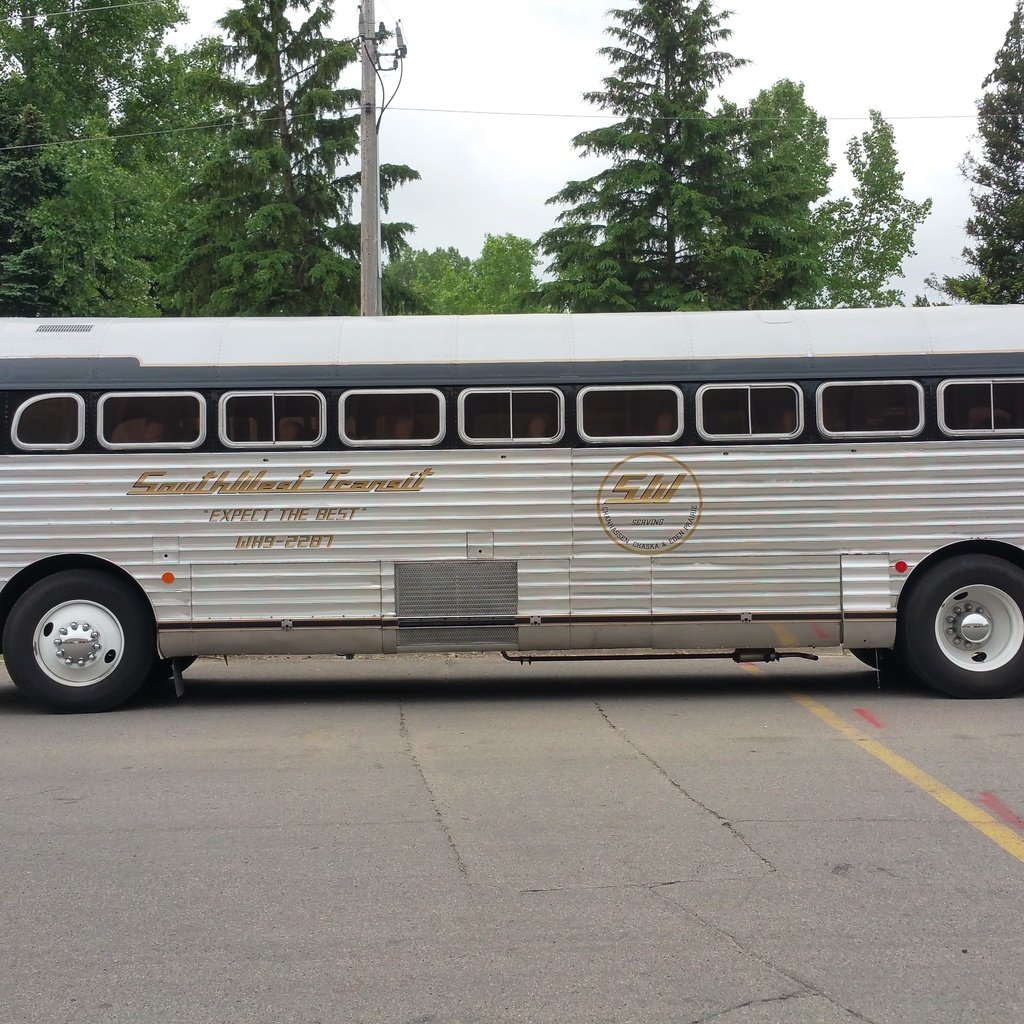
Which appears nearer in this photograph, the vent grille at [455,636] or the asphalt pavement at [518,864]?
the asphalt pavement at [518,864]

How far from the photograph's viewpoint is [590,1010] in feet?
13.6

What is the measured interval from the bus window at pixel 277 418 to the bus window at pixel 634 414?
213cm

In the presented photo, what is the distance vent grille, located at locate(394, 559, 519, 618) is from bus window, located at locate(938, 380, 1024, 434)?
3724 millimetres

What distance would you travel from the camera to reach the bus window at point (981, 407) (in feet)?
33.4

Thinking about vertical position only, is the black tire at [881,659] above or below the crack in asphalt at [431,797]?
above

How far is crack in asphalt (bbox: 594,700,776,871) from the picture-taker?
5.90 metres

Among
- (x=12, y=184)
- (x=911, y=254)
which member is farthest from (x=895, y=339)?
(x=911, y=254)

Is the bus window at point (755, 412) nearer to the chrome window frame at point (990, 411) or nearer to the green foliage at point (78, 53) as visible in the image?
the chrome window frame at point (990, 411)

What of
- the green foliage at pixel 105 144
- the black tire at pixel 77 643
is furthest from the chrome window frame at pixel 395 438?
the green foliage at pixel 105 144

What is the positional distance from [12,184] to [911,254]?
1143 inches

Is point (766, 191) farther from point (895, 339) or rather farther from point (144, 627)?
point (144, 627)

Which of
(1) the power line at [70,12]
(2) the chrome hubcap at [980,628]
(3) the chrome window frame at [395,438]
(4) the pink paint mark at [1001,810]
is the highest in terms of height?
(1) the power line at [70,12]

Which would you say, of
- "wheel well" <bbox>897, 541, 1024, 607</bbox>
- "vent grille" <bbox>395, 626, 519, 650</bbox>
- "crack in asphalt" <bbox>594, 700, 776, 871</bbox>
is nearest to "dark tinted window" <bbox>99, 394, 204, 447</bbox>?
"vent grille" <bbox>395, 626, 519, 650</bbox>

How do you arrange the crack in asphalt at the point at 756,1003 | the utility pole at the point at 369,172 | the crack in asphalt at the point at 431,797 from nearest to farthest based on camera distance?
the crack in asphalt at the point at 756,1003 < the crack in asphalt at the point at 431,797 < the utility pole at the point at 369,172
